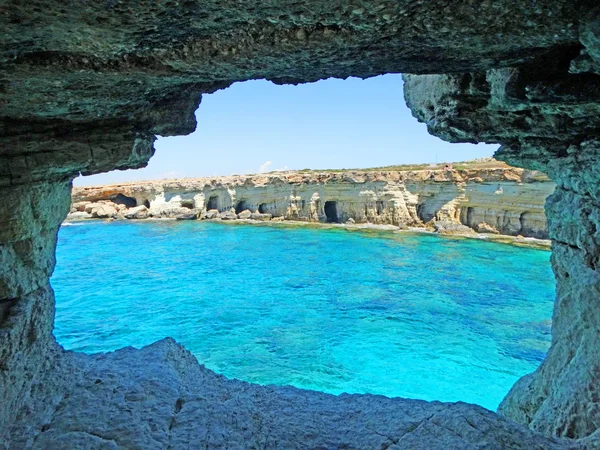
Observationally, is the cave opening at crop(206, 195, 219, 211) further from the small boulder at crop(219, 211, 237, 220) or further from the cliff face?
the small boulder at crop(219, 211, 237, 220)

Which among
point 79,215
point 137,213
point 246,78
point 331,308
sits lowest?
point 331,308

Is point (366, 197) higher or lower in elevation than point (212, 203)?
higher

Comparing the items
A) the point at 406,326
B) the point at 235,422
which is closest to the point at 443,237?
the point at 406,326

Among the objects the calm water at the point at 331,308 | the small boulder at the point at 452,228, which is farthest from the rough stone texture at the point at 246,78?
the small boulder at the point at 452,228

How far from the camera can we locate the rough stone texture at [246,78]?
273 centimetres

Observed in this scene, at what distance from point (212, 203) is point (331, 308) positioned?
31.8 meters

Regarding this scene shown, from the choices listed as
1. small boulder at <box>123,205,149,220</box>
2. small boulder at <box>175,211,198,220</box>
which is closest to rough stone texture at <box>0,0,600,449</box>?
small boulder at <box>175,211,198,220</box>

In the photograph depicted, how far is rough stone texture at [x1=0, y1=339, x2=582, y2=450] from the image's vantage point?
4.27 m

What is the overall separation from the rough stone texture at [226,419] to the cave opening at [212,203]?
41652 mm

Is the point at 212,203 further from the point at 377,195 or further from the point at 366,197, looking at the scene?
the point at 377,195

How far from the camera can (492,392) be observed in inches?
475

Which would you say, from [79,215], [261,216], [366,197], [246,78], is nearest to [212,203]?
[261,216]

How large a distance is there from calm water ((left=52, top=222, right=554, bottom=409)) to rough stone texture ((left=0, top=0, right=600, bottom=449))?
22.2ft

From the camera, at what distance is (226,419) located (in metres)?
4.86
